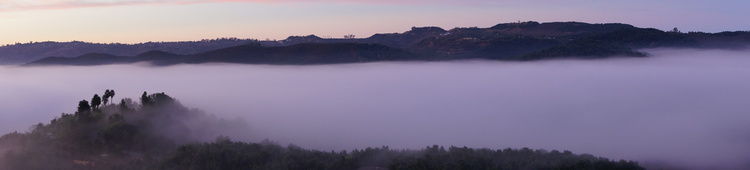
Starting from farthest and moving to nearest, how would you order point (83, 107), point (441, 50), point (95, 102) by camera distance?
point (441, 50), point (95, 102), point (83, 107)

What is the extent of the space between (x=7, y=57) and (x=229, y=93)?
234 feet

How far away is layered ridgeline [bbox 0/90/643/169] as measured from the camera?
127ft

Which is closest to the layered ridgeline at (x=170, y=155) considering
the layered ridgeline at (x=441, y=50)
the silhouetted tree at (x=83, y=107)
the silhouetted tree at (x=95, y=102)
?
the silhouetted tree at (x=83, y=107)

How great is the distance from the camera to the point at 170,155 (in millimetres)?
41625

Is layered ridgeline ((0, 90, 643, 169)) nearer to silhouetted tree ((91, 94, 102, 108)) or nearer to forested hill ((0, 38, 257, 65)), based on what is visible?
silhouetted tree ((91, 94, 102, 108))

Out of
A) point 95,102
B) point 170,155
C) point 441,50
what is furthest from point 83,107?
point 441,50

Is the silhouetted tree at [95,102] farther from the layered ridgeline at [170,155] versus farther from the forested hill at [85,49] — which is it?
the forested hill at [85,49]

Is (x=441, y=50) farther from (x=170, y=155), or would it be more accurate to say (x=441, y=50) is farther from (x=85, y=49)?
(x=170, y=155)

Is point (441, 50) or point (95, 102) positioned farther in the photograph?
point (441, 50)

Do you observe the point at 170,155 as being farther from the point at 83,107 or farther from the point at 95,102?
the point at 95,102

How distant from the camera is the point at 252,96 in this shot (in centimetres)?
12644

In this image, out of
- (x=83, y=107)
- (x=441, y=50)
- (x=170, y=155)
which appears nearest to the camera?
(x=170, y=155)

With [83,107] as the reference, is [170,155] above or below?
below

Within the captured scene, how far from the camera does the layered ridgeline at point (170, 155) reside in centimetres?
3881
